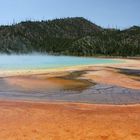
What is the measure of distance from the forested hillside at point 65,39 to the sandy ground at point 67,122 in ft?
311

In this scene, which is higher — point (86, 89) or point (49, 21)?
point (49, 21)

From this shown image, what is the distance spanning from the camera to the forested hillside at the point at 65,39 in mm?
113125

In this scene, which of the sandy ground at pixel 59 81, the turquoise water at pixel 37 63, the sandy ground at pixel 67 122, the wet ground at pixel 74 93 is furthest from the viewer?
the turquoise water at pixel 37 63

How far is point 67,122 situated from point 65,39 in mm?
133086

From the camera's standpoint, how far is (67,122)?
33.3 feet

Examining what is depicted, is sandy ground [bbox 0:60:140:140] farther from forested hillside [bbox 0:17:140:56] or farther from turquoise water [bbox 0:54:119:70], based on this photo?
forested hillside [bbox 0:17:140:56]

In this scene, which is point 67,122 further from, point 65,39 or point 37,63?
point 65,39

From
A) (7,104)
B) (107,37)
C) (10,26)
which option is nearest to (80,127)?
(7,104)

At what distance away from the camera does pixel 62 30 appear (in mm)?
160500

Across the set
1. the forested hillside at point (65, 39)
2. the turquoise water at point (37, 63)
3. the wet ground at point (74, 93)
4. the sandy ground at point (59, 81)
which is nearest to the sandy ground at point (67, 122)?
the wet ground at point (74, 93)

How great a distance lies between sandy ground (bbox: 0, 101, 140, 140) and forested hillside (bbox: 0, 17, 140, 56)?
94.9 meters

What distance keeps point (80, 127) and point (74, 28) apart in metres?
160

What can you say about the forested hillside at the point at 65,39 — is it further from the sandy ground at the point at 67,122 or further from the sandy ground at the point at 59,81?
the sandy ground at the point at 67,122

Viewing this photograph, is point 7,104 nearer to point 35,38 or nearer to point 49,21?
point 35,38
